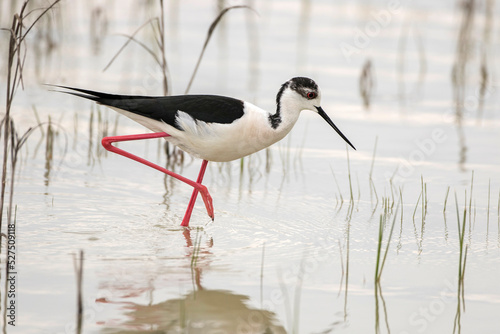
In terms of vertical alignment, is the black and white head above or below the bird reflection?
above

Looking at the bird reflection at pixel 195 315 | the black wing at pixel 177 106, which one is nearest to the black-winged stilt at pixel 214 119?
the black wing at pixel 177 106

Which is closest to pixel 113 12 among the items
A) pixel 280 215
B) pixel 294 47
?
pixel 294 47

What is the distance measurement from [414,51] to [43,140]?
6595 millimetres

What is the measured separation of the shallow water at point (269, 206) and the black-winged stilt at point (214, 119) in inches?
20.9

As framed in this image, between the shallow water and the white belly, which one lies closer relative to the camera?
the shallow water

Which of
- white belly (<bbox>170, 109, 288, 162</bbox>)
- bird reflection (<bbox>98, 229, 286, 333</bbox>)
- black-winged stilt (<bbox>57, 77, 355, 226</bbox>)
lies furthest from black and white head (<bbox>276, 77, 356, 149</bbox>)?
bird reflection (<bbox>98, 229, 286, 333</bbox>)

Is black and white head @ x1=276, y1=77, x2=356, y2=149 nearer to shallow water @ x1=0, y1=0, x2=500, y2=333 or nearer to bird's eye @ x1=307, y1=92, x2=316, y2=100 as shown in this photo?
bird's eye @ x1=307, y1=92, x2=316, y2=100

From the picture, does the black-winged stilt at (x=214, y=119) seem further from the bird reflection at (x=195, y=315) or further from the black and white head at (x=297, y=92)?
the bird reflection at (x=195, y=315)

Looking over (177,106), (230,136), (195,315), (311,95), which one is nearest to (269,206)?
(230,136)

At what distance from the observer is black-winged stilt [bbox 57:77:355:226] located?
5.66 meters

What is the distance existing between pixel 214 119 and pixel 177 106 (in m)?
0.32

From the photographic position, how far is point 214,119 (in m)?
5.65

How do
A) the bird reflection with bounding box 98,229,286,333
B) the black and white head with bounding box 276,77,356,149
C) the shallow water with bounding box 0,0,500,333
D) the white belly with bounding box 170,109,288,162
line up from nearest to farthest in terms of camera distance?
the bird reflection with bounding box 98,229,286,333 < the shallow water with bounding box 0,0,500,333 < the white belly with bounding box 170,109,288,162 < the black and white head with bounding box 276,77,356,149

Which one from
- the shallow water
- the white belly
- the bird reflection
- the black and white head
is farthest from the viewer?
the black and white head
